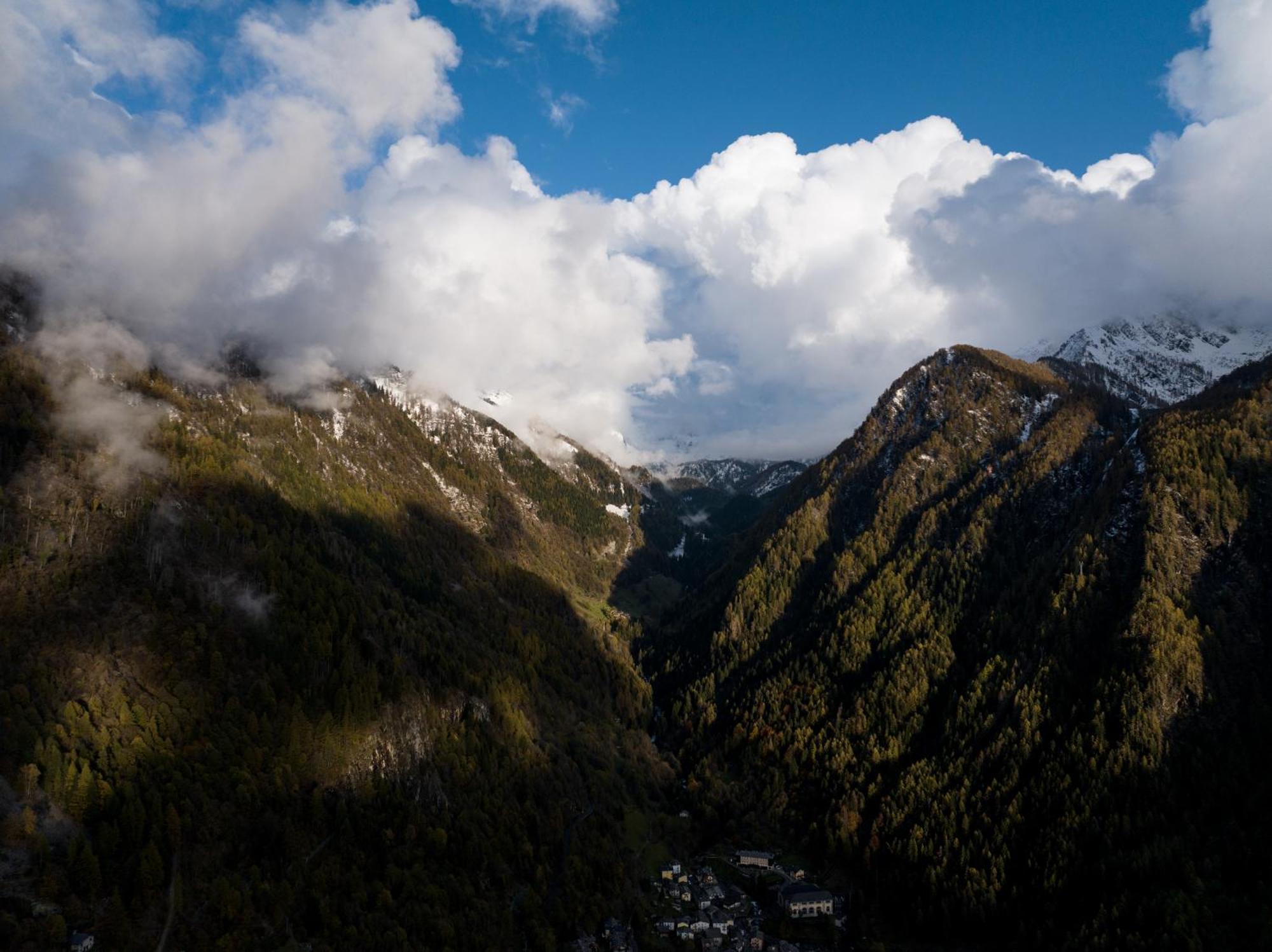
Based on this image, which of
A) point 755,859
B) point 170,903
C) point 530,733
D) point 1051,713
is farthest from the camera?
point 530,733

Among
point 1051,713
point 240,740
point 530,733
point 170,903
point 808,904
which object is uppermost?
point 240,740

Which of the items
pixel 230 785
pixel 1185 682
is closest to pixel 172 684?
pixel 230 785

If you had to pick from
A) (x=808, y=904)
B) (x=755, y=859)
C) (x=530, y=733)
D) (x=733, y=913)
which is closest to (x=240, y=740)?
(x=530, y=733)

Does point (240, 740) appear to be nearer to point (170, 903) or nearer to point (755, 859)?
point (170, 903)

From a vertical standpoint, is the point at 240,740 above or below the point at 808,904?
above

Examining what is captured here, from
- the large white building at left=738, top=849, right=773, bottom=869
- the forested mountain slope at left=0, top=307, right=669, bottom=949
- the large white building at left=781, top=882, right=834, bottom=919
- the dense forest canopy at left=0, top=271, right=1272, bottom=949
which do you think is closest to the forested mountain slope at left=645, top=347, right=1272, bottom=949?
the dense forest canopy at left=0, top=271, right=1272, bottom=949

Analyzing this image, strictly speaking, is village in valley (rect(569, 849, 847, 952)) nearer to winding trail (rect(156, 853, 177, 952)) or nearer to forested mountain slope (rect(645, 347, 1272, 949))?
forested mountain slope (rect(645, 347, 1272, 949))

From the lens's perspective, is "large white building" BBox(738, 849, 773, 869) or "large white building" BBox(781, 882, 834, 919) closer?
"large white building" BBox(781, 882, 834, 919)

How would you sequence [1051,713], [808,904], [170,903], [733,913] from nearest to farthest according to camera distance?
[170,903], [808,904], [733,913], [1051,713]
